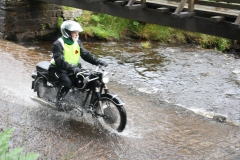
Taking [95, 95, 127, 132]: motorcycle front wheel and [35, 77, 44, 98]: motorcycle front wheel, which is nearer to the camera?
[95, 95, 127, 132]: motorcycle front wheel

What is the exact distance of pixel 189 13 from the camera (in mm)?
8695

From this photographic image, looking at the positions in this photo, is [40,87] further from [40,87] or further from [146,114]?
[146,114]

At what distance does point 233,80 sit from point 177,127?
6.21 metres

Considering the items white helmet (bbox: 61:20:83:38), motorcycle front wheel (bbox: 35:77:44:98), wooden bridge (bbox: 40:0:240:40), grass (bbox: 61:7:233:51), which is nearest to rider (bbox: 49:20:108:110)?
white helmet (bbox: 61:20:83:38)

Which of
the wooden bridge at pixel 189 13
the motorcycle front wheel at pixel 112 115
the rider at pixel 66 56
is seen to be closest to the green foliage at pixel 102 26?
the wooden bridge at pixel 189 13

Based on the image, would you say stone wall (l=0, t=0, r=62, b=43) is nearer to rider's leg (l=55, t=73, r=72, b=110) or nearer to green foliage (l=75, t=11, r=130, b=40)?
green foliage (l=75, t=11, r=130, b=40)

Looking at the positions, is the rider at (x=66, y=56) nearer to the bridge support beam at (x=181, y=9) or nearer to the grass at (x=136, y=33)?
the bridge support beam at (x=181, y=9)

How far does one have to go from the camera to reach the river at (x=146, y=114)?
236 inches

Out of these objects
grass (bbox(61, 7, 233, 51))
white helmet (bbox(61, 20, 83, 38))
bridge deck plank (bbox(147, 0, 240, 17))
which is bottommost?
grass (bbox(61, 7, 233, 51))

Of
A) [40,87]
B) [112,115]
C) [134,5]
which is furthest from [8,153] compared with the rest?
[134,5]

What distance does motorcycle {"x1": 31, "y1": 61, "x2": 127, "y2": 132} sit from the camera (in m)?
6.27

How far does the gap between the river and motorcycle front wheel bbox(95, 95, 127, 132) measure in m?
0.18

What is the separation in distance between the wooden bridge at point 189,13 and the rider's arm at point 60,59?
129 inches

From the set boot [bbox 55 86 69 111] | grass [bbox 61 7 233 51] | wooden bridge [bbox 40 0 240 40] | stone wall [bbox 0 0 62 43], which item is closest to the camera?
boot [bbox 55 86 69 111]
